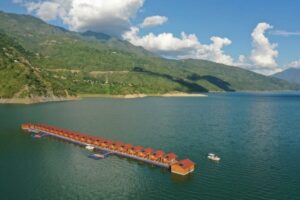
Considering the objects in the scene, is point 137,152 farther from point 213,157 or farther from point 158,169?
point 213,157

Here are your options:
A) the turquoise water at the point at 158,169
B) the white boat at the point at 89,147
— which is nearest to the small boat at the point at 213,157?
the turquoise water at the point at 158,169

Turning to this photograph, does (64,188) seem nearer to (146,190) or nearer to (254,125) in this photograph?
(146,190)

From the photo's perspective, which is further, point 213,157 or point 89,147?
point 89,147

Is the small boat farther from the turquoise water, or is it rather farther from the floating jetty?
the floating jetty

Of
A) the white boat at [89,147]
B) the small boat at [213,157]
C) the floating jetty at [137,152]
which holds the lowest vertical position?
the white boat at [89,147]

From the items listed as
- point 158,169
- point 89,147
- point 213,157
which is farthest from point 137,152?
point 213,157

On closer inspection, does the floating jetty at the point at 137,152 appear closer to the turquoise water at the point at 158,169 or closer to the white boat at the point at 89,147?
the white boat at the point at 89,147

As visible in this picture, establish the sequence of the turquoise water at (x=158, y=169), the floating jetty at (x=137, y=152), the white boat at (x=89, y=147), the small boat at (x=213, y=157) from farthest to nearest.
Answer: the white boat at (x=89, y=147) → the small boat at (x=213, y=157) → the floating jetty at (x=137, y=152) → the turquoise water at (x=158, y=169)

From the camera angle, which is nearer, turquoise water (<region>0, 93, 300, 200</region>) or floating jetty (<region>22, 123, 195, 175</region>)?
turquoise water (<region>0, 93, 300, 200</region>)

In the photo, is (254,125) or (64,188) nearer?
(64,188)

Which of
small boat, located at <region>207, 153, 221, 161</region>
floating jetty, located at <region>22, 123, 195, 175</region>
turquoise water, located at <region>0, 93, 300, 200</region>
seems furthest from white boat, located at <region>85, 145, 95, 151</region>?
small boat, located at <region>207, 153, 221, 161</region>

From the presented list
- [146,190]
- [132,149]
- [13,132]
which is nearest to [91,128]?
[13,132]
